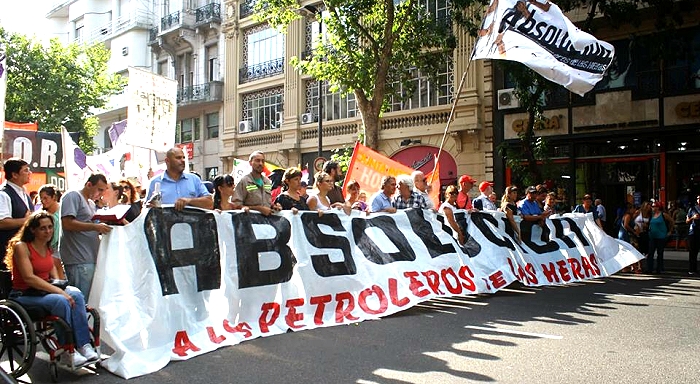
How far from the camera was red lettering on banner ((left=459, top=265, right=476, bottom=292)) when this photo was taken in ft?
30.9

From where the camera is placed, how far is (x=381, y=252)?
8.66 m

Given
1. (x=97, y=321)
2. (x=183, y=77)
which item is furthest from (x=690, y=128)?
(x=183, y=77)

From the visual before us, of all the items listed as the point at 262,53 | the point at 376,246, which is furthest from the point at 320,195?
the point at 262,53

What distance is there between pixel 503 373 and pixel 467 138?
17.4 metres

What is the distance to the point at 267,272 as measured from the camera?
728cm

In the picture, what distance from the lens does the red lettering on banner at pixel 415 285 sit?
859 cm

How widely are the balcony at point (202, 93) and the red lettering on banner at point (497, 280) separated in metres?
23.8

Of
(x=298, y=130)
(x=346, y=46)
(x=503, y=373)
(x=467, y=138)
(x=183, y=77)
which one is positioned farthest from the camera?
(x=183, y=77)

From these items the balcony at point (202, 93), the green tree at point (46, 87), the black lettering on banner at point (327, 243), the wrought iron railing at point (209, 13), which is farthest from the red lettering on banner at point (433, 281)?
the wrought iron railing at point (209, 13)

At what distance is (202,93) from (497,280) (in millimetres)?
24900

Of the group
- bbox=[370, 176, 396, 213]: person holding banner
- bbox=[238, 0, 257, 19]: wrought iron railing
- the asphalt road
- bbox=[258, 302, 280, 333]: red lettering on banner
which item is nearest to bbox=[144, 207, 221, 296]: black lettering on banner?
bbox=[258, 302, 280, 333]: red lettering on banner

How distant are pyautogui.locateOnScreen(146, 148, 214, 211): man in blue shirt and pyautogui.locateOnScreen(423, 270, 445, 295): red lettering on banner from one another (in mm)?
3213

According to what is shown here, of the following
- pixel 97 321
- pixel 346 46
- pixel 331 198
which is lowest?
pixel 97 321

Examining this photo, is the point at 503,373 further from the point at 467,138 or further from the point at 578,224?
the point at 467,138
